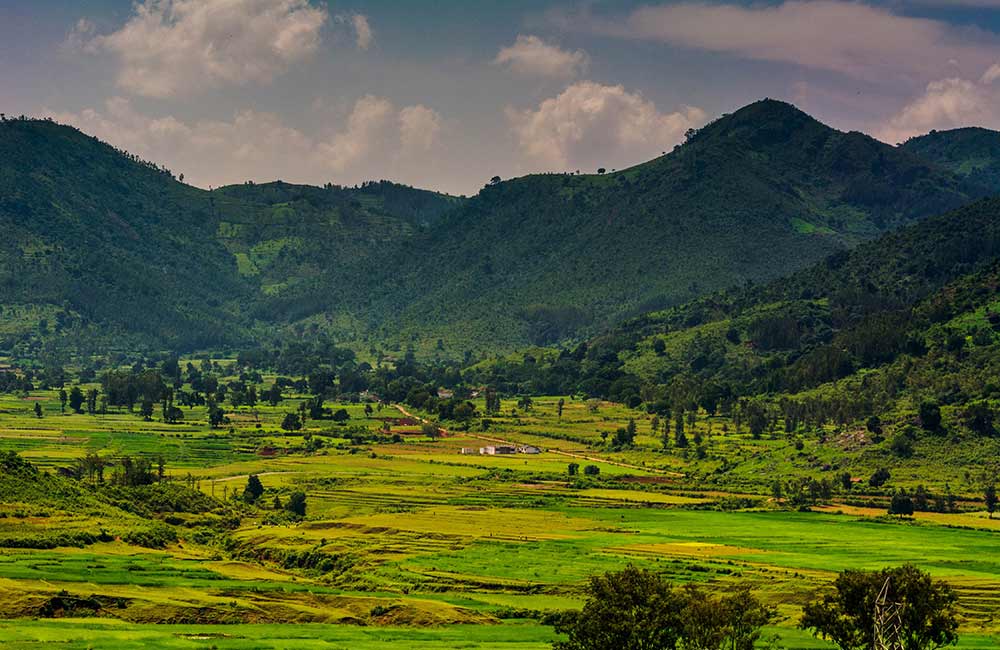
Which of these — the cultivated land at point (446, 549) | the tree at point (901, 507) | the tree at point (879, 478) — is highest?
the tree at point (879, 478)

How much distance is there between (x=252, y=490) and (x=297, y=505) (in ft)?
43.2

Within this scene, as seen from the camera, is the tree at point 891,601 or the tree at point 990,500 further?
the tree at point 990,500

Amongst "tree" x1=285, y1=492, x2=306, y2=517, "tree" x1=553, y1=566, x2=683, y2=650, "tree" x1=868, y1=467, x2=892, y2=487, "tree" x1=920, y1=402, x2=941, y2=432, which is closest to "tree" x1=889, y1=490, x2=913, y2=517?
"tree" x1=868, y1=467, x2=892, y2=487

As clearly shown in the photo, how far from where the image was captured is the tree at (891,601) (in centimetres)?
7212

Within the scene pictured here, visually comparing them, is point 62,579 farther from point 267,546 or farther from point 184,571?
point 267,546

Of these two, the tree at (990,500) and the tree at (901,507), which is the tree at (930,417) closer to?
the tree at (990,500)

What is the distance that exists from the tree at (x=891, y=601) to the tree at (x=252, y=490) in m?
95.8

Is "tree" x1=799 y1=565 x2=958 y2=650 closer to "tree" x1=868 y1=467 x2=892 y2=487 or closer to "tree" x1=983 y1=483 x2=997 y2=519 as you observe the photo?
"tree" x1=983 y1=483 x2=997 y2=519

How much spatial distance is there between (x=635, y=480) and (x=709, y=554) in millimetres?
62754

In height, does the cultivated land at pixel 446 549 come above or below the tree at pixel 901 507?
below

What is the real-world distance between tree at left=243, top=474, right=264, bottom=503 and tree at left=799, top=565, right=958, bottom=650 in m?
95.8

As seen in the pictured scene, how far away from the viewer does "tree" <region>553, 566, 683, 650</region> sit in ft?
234

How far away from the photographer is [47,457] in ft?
593

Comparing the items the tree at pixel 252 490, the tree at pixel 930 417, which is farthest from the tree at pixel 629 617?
the tree at pixel 930 417
